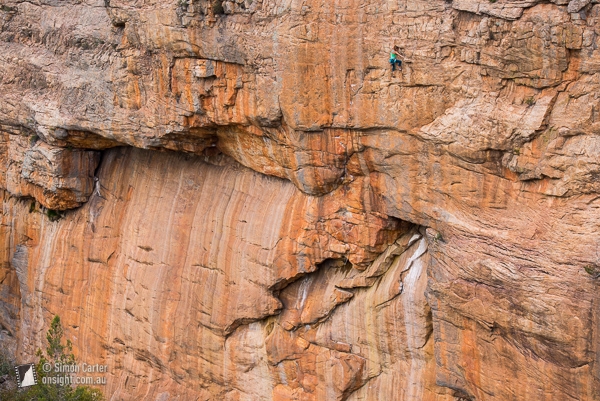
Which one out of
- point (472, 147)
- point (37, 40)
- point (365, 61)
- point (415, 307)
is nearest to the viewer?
point (472, 147)

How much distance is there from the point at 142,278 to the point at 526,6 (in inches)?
502

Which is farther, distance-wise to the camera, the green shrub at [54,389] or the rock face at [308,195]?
the green shrub at [54,389]

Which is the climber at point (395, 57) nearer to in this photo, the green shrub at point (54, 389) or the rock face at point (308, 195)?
the rock face at point (308, 195)

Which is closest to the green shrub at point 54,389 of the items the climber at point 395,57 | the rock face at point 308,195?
the rock face at point 308,195

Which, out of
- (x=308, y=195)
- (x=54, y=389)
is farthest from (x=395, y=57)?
(x=54, y=389)

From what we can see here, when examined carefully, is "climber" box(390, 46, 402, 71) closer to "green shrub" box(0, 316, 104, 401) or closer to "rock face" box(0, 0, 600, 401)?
"rock face" box(0, 0, 600, 401)

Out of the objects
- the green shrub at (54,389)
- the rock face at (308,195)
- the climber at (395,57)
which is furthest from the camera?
the green shrub at (54,389)

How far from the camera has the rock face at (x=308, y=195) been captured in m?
14.1

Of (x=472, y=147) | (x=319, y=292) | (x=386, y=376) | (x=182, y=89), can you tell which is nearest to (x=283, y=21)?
(x=182, y=89)

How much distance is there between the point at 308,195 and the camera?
1841 centimetres

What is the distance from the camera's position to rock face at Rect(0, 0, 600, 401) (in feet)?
46.3

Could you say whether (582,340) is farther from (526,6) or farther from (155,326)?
(155,326)

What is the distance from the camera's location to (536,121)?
13977 mm

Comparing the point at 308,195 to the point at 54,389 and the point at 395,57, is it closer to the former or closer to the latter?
the point at 395,57
